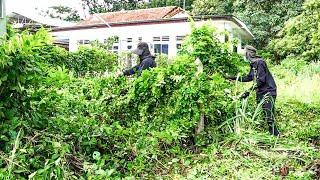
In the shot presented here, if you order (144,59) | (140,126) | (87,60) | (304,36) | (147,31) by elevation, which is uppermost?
(147,31)

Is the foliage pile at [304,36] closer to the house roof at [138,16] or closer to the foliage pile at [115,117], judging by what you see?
the house roof at [138,16]

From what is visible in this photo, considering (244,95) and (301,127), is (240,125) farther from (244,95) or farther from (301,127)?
(301,127)

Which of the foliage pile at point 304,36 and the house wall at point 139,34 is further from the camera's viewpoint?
the house wall at point 139,34

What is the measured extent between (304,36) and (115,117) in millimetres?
18538

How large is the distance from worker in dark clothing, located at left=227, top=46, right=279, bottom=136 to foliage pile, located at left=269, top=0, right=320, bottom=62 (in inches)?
580

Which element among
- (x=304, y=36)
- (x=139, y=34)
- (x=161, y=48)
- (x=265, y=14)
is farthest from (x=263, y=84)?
(x=265, y=14)

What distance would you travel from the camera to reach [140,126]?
20.1ft

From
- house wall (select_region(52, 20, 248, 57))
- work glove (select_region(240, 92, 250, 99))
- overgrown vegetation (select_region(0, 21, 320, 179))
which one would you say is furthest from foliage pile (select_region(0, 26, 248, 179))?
house wall (select_region(52, 20, 248, 57))

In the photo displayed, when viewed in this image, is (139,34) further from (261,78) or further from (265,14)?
(261,78)

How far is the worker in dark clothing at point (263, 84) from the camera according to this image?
7.07m

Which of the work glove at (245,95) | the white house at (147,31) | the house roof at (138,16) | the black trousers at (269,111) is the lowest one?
the black trousers at (269,111)

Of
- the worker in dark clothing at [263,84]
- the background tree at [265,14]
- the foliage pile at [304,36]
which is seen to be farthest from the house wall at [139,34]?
the worker in dark clothing at [263,84]

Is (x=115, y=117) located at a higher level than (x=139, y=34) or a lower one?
lower

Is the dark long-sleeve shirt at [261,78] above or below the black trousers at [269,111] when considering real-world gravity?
above
